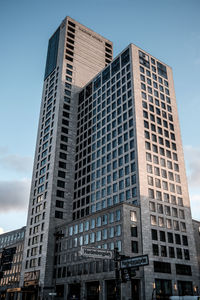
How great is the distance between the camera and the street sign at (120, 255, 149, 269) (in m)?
19.2

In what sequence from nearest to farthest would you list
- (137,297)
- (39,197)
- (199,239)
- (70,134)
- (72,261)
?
(137,297) < (72,261) < (199,239) < (39,197) < (70,134)

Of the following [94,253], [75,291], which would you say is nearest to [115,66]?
[75,291]

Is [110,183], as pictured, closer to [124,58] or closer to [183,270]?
[183,270]

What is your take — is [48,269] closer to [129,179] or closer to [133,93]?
[129,179]

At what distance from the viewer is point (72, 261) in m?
73.8

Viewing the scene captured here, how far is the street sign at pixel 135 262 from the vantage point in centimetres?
1922

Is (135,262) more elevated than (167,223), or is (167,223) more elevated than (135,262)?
(167,223)

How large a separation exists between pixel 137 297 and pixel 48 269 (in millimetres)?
28881

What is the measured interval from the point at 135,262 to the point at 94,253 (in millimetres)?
3013

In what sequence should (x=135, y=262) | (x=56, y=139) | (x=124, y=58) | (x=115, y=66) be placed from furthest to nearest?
1. (x=56, y=139)
2. (x=115, y=66)
3. (x=124, y=58)
4. (x=135, y=262)

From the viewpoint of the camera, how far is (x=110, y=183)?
80.0 m

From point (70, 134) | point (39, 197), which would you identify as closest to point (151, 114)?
point (70, 134)

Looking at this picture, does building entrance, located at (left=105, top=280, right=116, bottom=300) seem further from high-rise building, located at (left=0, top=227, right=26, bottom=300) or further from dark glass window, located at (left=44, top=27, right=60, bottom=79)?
dark glass window, located at (left=44, top=27, right=60, bottom=79)

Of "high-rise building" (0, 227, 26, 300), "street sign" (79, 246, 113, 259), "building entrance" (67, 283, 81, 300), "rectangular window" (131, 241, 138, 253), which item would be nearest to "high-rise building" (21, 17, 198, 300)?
"rectangular window" (131, 241, 138, 253)
